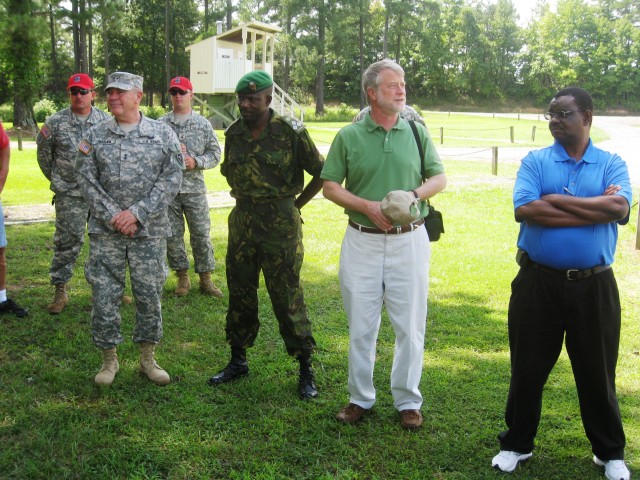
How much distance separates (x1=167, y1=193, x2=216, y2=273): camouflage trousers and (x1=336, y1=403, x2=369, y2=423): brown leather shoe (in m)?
2.95

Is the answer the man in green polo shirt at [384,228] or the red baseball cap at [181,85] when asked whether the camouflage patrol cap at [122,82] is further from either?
the red baseball cap at [181,85]

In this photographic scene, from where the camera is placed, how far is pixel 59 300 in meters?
6.07

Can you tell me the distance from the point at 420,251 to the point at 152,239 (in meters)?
1.84

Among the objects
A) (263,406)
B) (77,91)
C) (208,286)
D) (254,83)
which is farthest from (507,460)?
(77,91)

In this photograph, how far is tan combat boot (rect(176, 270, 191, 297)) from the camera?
667cm

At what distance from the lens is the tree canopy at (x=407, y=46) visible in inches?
1935

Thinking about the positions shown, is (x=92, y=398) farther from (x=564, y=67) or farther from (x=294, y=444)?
(x=564, y=67)

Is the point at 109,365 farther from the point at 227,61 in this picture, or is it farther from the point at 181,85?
the point at 227,61

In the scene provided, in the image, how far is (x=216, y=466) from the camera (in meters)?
3.51

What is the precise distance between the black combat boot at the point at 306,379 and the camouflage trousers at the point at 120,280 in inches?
41.0

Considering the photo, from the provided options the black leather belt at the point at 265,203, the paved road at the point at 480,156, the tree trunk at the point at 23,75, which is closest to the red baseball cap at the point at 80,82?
the black leather belt at the point at 265,203

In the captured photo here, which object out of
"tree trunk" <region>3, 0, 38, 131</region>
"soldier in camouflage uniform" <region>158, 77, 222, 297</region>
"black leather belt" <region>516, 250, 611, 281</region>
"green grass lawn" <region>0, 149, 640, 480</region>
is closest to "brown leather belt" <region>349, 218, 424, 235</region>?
"black leather belt" <region>516, 250, 611, 281</region>

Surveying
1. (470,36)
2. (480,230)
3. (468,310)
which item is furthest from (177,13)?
(468,310)

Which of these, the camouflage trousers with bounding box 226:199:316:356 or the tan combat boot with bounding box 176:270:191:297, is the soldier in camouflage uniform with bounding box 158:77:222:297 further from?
the camouflage trousers with bounding box 226:199:316:356
